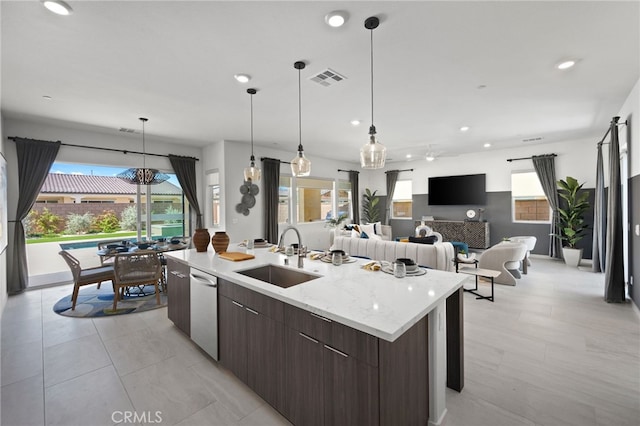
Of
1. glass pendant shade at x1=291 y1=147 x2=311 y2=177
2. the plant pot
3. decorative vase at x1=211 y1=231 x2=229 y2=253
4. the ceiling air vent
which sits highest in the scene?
the ceiling air vent

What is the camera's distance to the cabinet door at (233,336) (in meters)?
2.08

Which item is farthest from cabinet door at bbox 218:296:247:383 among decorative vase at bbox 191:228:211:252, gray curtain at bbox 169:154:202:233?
gray curtain at bbox 169:154:202:233

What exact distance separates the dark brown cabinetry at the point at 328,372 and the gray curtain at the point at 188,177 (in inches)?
218

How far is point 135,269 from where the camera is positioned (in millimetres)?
3744

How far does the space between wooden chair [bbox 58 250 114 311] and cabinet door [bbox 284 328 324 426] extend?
3552 mm

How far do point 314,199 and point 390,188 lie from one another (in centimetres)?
290

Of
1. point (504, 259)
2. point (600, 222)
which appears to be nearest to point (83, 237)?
point (504, 259)

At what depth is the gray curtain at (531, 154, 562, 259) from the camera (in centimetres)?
655

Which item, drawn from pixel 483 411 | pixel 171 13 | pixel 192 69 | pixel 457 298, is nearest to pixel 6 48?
pixel 192 69

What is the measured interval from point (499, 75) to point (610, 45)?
878 millimetres

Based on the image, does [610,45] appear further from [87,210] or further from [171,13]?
[87,210]

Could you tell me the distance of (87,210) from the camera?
17.7ft

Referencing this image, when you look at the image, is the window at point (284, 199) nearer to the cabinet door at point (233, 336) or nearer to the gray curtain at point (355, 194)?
the gray curtain at point (355, 194)

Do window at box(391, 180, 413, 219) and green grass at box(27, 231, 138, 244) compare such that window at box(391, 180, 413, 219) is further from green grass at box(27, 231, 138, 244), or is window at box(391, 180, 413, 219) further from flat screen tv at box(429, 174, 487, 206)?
green grass at box(27, 231, 138, 244)
